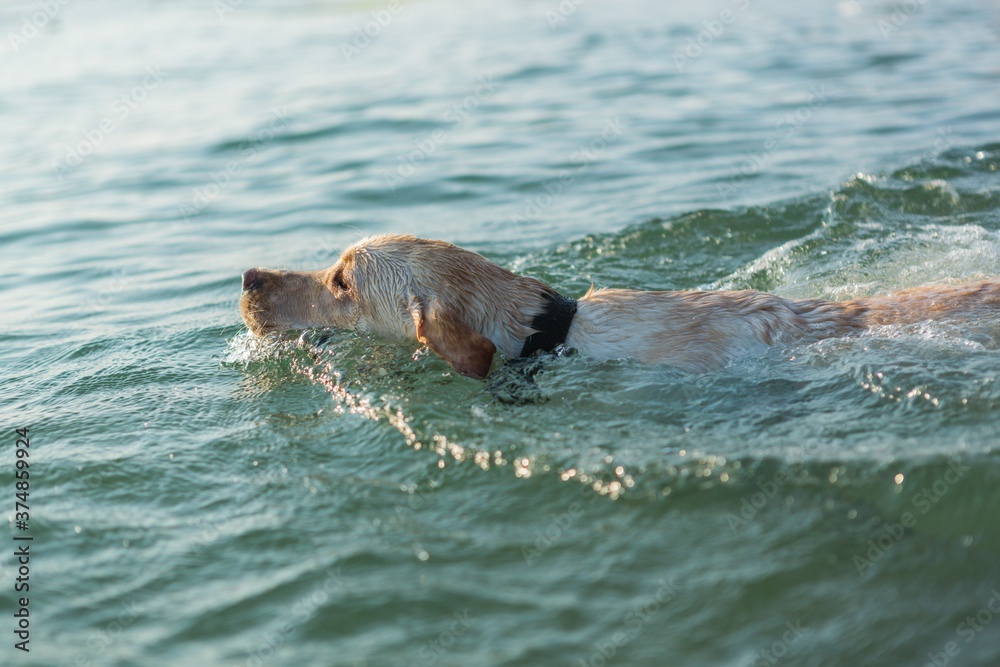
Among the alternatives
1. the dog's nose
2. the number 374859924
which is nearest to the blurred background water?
the number 374859924

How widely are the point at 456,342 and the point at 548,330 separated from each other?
Answer: 730 millimetres

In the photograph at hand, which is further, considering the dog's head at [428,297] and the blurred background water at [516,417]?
the dog's head at [428,297]

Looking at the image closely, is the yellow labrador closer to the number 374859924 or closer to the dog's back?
the dog's back

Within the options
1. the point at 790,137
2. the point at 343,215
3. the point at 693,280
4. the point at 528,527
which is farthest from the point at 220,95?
the point at 528,527

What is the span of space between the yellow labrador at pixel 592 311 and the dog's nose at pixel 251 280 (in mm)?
855

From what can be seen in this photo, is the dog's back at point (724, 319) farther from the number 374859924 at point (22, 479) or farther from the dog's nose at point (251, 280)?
the number 374859924 at point (22, 479)

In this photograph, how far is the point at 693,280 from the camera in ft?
29.2

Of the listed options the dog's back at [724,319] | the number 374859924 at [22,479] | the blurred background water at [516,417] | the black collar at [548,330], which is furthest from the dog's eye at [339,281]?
the number 374859924 at [22,479]

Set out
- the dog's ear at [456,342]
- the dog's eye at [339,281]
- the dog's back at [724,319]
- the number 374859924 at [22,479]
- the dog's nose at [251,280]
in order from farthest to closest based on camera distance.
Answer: the dog's nose at [251,280] < the dog's eye at [339,281] < the dog's back at [724,319] < the dog's ear at [456,342] < the number 374859924 at [22,479]

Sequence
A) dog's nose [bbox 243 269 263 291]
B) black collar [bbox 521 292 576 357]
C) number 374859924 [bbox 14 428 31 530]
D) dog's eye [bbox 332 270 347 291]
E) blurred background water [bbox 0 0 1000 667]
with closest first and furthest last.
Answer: blurred background water [bbox 0 0 1000 667] → number 374859924 [bbox 14 428 31 530] → black collar [bbox 521 292 576 357] → dog's eye [bbox 332 270 347 291] → dog's nose [bbox 243 269 263 291]

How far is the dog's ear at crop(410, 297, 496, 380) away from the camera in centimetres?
587

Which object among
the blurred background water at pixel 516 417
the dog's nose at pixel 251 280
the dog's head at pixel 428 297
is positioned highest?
the dog's nose at pixel 251 280

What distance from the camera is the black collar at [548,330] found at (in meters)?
6.31

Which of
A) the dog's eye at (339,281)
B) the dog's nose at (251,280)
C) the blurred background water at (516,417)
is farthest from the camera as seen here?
the dog's nose at (251,280)
